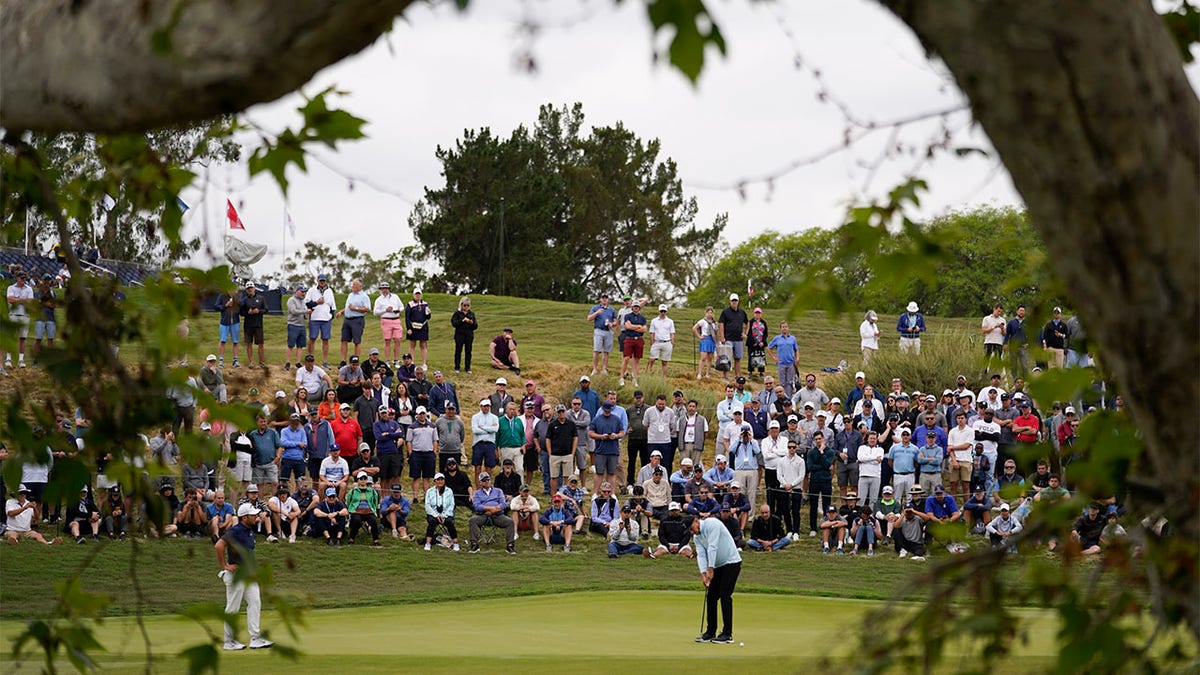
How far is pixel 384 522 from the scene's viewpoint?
25734 millimetres

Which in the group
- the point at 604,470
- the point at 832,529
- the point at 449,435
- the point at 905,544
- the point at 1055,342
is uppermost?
the point at 1055,342

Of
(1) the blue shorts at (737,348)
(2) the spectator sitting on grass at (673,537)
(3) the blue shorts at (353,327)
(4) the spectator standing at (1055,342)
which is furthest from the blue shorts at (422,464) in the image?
(4) the spectator standing at (1055,342)

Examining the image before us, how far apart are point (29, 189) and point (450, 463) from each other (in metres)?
21.4

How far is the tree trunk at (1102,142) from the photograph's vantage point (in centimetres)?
222

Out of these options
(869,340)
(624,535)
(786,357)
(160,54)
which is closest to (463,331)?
(786,357)

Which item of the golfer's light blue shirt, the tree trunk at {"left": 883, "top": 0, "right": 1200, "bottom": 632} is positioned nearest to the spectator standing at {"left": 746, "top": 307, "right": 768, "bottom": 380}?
the golfer's light blue shirt

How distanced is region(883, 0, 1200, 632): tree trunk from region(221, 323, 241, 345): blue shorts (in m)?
30.5

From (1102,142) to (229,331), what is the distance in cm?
3099

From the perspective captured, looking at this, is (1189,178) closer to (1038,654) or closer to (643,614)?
(1038,654)

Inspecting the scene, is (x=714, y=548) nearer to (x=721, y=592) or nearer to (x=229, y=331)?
(x=721, y=592)

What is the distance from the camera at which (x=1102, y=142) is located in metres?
2.27

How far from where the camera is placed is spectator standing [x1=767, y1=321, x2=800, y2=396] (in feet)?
103

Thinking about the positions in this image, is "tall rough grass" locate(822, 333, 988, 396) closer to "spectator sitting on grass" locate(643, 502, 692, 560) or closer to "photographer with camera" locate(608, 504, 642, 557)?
"spectator sitting on grass" locate(643, 502, 692, 560)

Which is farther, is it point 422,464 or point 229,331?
point 229,331
